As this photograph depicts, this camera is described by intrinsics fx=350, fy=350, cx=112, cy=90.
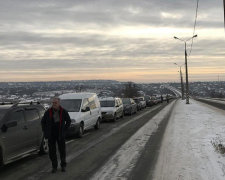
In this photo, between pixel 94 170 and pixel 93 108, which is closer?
pixel 94 170

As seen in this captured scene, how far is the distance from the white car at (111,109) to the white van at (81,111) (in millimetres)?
4958

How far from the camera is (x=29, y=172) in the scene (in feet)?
26.2

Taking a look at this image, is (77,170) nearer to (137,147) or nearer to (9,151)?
(9,151)

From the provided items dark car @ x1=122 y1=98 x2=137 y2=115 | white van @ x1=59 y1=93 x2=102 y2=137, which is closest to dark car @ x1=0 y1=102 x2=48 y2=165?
white van @ x1=59 y1=93 x2=102 y2=137

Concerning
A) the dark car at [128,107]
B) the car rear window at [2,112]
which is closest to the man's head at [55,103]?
the car rear window at [2,112]

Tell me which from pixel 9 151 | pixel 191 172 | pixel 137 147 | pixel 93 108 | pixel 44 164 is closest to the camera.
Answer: pixel 191 172

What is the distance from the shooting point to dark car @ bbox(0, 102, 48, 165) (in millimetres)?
8148

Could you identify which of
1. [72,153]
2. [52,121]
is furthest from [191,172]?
[72,153]

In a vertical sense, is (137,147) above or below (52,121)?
below

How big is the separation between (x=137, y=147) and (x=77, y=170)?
12.3 ft

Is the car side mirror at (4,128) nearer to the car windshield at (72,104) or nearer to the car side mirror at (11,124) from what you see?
the car side mirror at (11,124)

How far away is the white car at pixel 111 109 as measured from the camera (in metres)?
23.2

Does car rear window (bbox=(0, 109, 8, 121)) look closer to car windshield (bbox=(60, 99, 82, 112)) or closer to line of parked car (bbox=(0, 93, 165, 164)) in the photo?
line of parked car (bbox=(0, 93, 165, 164))

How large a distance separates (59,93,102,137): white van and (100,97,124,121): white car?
496 cm
